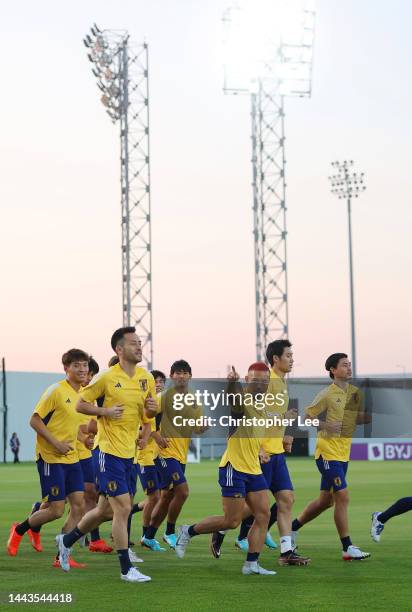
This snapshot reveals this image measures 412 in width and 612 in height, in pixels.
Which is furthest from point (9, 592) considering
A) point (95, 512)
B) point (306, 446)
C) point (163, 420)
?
point (306, 446)

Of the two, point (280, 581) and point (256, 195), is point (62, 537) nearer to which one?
point (280, 581)

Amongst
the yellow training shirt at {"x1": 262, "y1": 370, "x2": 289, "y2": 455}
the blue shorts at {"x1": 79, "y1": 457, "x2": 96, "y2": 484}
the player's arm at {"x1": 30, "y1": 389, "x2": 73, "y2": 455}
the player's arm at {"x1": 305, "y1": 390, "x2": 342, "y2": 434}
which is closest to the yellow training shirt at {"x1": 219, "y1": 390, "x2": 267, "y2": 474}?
the yellow training shirt at {"x1": 262, "y1": 370, "x2": 289, "y2": 455}

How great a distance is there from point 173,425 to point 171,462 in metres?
0.57

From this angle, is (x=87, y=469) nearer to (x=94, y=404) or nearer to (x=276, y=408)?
(x=276, y=408)

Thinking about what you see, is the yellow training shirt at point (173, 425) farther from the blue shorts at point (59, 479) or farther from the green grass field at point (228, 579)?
the blue shorts at point (59, 479)

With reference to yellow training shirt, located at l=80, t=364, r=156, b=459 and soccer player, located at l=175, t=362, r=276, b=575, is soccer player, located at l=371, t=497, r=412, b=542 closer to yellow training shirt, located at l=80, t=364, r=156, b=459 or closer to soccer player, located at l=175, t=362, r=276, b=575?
soccer player, located at l=175, t=362, r=276, b=575

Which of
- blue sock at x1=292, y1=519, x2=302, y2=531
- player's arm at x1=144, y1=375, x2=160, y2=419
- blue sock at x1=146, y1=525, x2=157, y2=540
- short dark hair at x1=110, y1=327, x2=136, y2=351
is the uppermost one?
short dark hair at x1=110, y1=327, x2=136, y2=351

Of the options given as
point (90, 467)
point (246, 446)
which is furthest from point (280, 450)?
point (90, 467)

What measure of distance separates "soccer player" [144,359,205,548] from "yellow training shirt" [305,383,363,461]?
6.20 ft

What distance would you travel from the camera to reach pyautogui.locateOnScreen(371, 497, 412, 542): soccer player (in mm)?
13477

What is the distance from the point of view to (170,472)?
15117 mm

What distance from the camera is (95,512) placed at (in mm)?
11977

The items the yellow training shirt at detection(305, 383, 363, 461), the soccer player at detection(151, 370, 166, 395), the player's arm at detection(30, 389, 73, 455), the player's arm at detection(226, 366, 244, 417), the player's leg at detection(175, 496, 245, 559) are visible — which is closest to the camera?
the player's arm at detection(226, 366, 244, 417)

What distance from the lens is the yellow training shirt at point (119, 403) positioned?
A: 11.4m
